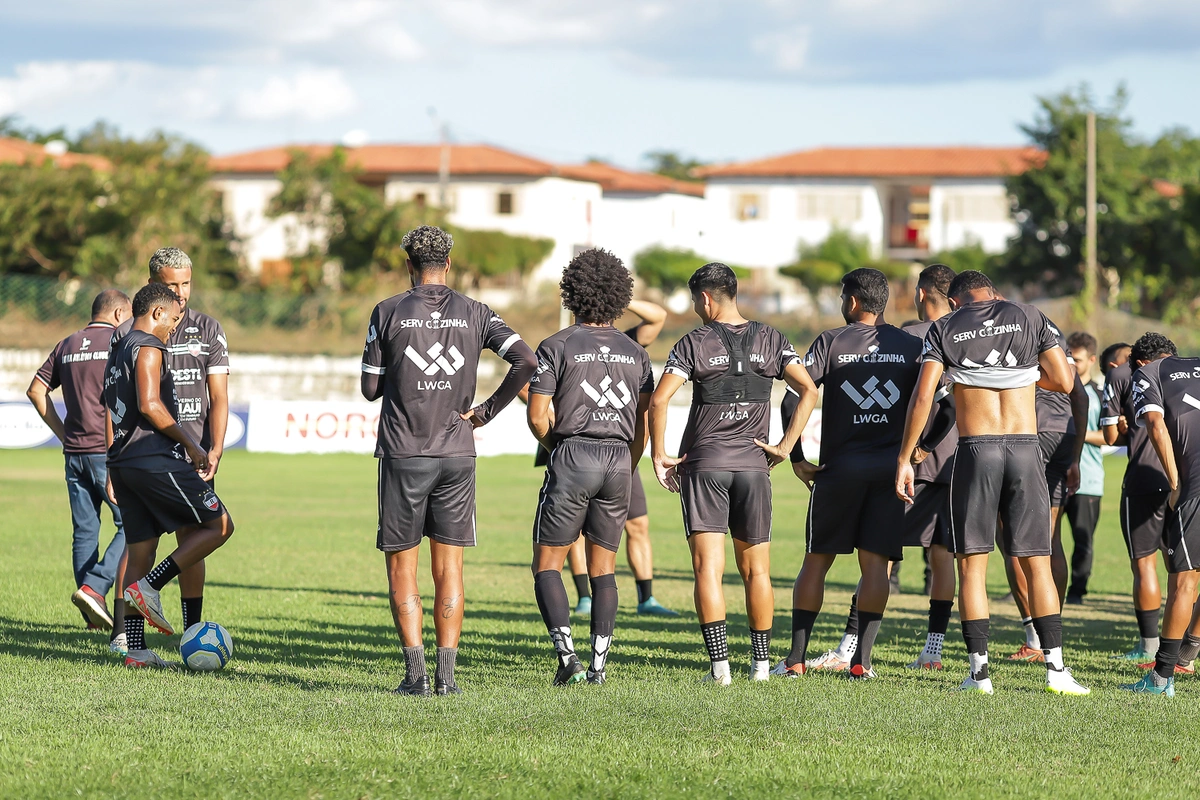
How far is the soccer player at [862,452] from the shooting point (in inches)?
285

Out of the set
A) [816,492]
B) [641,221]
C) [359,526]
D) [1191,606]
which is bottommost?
[359,526]

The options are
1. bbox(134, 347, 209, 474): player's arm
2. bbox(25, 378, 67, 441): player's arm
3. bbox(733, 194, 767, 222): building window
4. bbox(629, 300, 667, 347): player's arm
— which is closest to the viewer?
bbox(134, 347, 209, 474): player's arm

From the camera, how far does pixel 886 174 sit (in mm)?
71562

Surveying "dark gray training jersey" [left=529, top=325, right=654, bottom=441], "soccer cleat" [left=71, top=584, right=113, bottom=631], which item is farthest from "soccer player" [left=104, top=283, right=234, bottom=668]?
"dark gray training jersey" [left=529, top=325, right=654, bottom=441]

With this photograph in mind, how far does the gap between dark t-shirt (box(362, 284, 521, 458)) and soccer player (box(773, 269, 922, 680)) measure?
199 cm

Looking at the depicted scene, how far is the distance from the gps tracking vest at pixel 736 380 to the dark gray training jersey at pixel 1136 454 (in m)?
2.32

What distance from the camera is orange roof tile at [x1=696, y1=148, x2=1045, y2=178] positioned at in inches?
2815

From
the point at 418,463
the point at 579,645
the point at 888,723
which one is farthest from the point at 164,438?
the point at 888,723

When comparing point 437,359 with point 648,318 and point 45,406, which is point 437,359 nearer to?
point 648,318

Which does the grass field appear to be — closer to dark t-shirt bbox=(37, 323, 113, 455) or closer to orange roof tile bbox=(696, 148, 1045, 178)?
dark t-shirt bbox=(37, 323, 113, 455)

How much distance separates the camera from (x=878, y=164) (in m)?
73.0

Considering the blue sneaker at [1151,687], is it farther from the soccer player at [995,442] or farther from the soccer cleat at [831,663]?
the soccer cleat at [831,663]

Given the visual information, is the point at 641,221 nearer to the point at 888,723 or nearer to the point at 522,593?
the point at 522,593

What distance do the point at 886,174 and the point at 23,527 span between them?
62.6 meters
